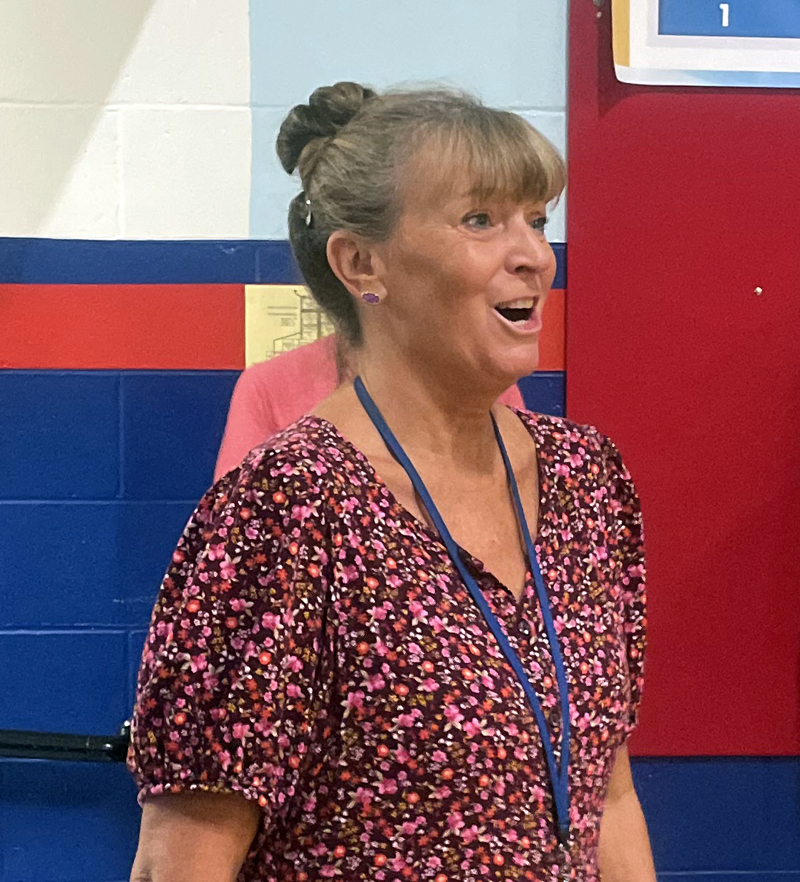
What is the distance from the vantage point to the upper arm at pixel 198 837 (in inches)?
34.8

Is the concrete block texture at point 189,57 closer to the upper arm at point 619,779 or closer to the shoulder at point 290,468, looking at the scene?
the shoulder at point 290,468

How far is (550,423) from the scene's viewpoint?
127cm

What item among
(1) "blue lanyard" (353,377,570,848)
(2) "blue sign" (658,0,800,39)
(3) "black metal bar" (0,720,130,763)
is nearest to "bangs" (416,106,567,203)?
(1) "blue lanyard" (353,377,570,848)

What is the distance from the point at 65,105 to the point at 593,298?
959mm

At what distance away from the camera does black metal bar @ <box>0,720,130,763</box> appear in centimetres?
178

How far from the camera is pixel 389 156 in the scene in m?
1.08

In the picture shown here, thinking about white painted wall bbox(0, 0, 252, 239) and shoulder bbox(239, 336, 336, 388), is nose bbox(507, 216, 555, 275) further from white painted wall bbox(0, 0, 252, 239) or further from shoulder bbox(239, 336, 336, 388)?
white painted wall bbox(0, 0, 252, 239)

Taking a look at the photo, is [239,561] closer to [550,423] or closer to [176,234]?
[550,423]

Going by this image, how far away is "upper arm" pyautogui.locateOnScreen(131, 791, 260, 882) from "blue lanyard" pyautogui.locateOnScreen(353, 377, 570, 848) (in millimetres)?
269

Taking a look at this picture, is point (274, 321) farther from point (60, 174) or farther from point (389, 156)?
point (389, 156)

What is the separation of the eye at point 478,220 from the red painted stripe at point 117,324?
828 mm

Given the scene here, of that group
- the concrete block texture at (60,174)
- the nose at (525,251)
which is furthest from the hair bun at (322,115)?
the concrete block texture at (60,174)

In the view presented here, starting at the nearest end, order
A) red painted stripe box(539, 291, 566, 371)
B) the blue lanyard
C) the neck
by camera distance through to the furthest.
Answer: the blue lanyard
the neck
red painted stripe box(539, 291, 566, 371)

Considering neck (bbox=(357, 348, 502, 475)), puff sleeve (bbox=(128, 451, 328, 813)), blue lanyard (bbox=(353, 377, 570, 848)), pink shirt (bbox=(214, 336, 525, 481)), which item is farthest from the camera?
pink shirt (bbox=(214, 336, 525, 481))
